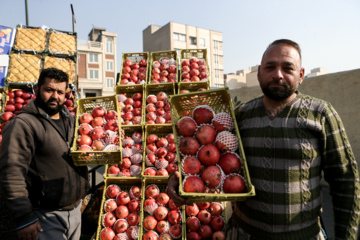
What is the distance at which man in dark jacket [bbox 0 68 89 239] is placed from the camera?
7.29 feet

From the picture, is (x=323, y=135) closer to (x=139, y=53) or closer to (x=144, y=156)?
(x=144, y=156)

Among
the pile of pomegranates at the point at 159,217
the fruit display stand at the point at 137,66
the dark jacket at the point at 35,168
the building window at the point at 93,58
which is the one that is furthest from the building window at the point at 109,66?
the dark jacket at the point at 35,168

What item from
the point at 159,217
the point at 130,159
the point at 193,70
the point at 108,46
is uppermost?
the point at 108,46

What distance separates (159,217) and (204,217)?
2.39 feet

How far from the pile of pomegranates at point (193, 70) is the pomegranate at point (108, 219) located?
3058mm

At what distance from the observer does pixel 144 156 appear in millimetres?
4207

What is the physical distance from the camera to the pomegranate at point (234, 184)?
159 cm

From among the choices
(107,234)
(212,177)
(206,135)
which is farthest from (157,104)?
(212,177)

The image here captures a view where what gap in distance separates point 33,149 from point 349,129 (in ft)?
24.3

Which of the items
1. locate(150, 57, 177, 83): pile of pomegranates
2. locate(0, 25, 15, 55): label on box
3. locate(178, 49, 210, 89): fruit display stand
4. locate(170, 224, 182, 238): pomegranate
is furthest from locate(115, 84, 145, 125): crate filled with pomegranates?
locate(0, 25, 15, 55): label on box

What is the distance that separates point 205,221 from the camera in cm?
366

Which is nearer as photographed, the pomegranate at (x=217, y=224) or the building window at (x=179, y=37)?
the pomegranate at (x=217, y=224)

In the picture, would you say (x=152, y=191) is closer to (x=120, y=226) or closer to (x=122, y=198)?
(x=122, y=198)

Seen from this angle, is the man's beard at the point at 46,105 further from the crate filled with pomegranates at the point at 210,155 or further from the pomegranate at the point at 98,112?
the crate filled with pomegranates at the point at 210,155
